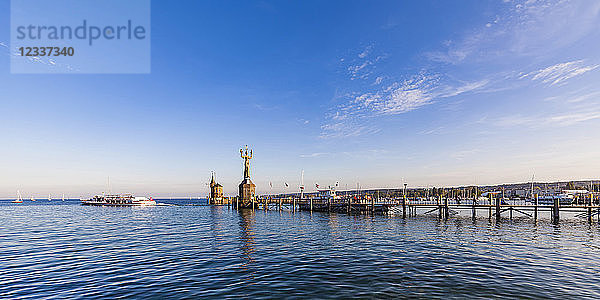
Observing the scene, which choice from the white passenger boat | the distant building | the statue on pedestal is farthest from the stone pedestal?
the white passenger boat

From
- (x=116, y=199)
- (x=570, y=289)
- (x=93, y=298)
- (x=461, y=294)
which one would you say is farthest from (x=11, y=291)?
(x=116, y=199)

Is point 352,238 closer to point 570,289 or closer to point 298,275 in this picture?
point 298,275

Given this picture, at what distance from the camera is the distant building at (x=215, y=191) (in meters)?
118

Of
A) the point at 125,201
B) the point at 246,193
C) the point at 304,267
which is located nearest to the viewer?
the point at 304,267

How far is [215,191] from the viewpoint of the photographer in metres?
118

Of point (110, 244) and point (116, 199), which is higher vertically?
point (110, 244)

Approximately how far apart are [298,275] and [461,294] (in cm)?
805

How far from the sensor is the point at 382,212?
5784 centimetres

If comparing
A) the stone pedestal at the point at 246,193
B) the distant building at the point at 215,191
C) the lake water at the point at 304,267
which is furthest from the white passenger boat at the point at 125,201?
the lake water at the point at 304,267

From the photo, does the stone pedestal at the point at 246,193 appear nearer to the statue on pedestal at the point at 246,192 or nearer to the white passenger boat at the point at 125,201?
the statue on pedestal at the point at 246,192

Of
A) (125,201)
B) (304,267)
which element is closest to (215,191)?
(125,201)

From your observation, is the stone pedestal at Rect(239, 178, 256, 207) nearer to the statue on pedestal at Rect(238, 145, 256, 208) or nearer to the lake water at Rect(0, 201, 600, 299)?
the statue on pedestal at Rect(238, 145, 256, 208)

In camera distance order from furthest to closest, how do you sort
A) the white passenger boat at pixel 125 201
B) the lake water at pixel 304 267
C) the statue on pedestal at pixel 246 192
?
the white passenger boat at pixel 125 201
the statue on pedestal at pixel 246 192
the lake water at pixel 304 267

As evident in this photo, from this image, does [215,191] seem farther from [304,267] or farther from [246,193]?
[304,267]
